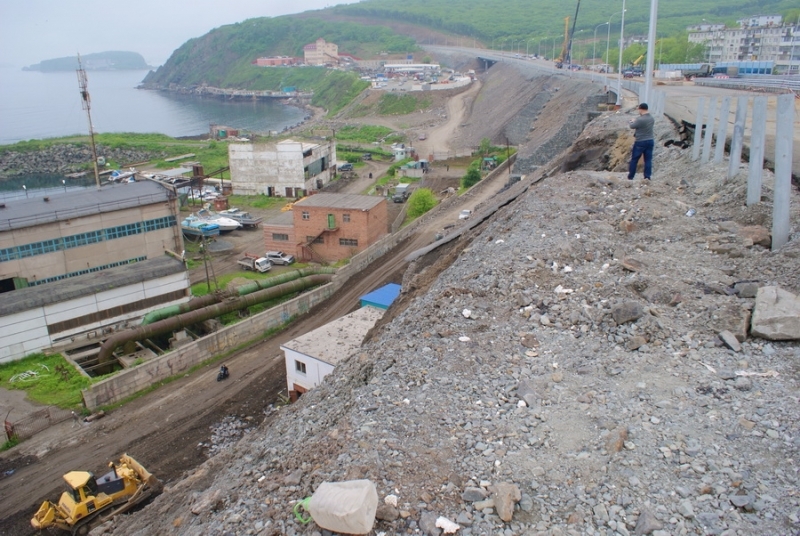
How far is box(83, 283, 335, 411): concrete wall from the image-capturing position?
18.6 metres

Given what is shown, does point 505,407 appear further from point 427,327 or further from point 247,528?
point 247,528

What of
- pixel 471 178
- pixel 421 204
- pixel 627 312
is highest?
pixel 627 312

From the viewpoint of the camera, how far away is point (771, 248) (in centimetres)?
850

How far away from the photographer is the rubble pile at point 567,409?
14.7ft

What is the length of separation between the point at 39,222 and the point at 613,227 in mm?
21468

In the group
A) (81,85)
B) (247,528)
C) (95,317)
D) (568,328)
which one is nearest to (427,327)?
(568,328)

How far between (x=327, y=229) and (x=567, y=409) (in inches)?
1028

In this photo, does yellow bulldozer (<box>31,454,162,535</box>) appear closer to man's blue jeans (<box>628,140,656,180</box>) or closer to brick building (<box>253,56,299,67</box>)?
man's blue jeans (<box>628,140,656,180</box>)

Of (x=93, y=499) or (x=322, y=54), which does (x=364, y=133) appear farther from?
(x=322, y=54)

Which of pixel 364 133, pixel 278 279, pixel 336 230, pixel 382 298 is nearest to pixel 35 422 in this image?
pixel 278 279

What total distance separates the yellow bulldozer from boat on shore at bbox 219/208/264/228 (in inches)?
1020

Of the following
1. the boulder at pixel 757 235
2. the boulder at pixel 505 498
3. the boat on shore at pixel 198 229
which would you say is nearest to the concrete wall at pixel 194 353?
the boat on shore at pixel 198 229

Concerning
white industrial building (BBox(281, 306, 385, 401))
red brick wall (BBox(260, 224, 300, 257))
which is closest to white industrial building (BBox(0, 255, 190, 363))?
red brick wall (BBox(260, 224, 300, 257))

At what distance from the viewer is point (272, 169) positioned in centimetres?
4600
